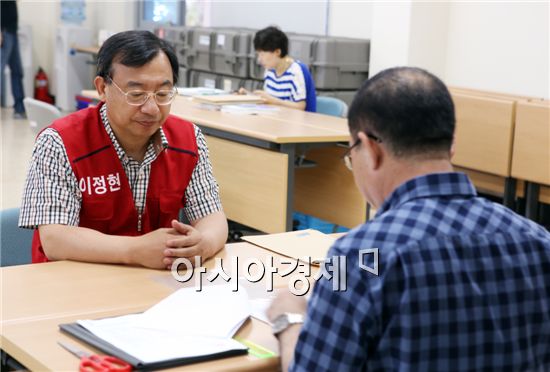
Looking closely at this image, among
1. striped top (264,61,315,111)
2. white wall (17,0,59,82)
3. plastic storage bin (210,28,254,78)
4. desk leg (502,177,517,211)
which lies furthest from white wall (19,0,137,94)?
desk leg (502,177,517,211)

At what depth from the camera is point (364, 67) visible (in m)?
6.88

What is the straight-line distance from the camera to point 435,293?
4.16 feet

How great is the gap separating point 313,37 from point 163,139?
4707mm

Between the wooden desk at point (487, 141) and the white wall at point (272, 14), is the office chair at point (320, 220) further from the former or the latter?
the white wall at point (272, 14)

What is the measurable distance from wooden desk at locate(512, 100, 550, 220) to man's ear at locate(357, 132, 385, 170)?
3563mm

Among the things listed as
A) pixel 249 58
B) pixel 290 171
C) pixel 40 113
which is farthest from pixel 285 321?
pixel 249 58

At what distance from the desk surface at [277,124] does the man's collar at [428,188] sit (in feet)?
9.11

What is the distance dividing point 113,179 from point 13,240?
406 millimetres

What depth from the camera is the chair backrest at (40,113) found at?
442 centimetres

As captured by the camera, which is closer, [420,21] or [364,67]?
[420,21]

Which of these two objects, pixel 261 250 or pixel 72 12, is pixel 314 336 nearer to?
pixel 261 250

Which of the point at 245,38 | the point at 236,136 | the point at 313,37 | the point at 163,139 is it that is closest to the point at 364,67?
the point at 313,37

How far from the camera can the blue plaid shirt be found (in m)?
1.25

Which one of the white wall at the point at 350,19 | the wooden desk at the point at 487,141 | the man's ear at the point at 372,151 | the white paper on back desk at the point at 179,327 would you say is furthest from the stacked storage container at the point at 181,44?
the man's ear at the point at 372,151
